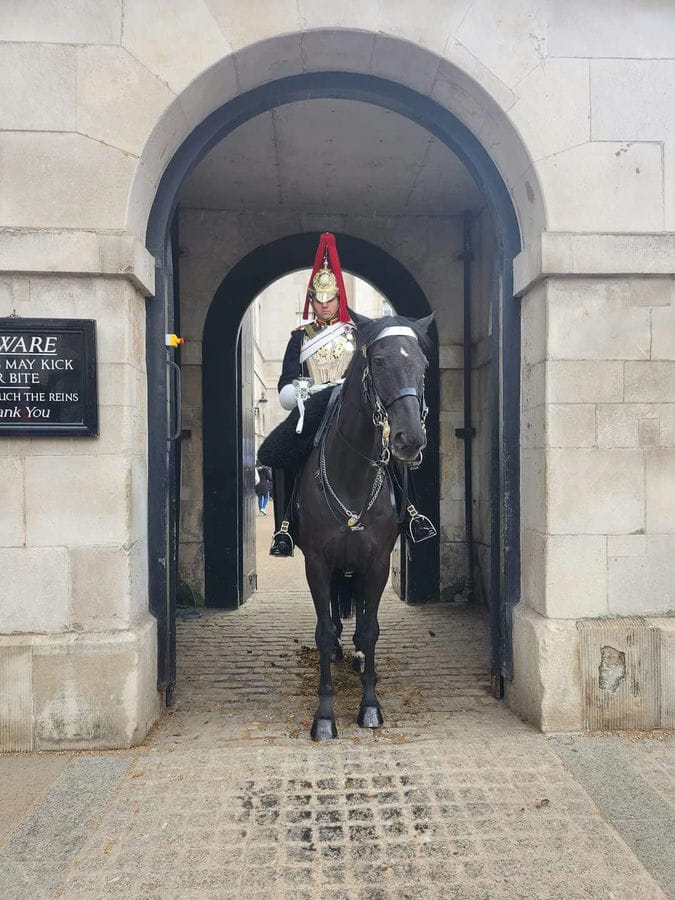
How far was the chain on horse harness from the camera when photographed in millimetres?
3203

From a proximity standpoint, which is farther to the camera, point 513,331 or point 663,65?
point 513,331

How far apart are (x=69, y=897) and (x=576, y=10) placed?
16.8ft

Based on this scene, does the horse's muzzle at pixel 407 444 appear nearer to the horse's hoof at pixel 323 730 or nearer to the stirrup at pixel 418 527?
the stirrup at pixel 418 527

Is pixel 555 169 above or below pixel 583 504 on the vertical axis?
above

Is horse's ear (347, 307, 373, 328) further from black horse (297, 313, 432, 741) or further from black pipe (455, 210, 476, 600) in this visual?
black pipe (455, 210, 476, 600)

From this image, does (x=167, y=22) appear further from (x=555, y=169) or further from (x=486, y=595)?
(x=486, y=595)

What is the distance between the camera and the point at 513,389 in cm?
416

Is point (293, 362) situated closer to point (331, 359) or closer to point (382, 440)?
point (331, 359)

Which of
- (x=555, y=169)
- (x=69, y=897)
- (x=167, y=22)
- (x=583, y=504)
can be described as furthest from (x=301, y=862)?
(x=167, y=22)

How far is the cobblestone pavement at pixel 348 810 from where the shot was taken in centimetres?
239

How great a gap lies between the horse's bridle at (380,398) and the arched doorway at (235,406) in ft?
11.6

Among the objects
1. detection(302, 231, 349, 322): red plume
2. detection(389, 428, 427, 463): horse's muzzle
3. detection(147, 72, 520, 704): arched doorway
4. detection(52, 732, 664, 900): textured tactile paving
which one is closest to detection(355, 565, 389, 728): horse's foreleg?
detection(52, 732, 664, 900): textured tactile paving

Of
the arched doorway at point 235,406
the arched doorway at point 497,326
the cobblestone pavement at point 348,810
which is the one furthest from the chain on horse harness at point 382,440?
the arched doorway at point 235,406

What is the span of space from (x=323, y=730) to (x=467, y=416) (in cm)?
428
